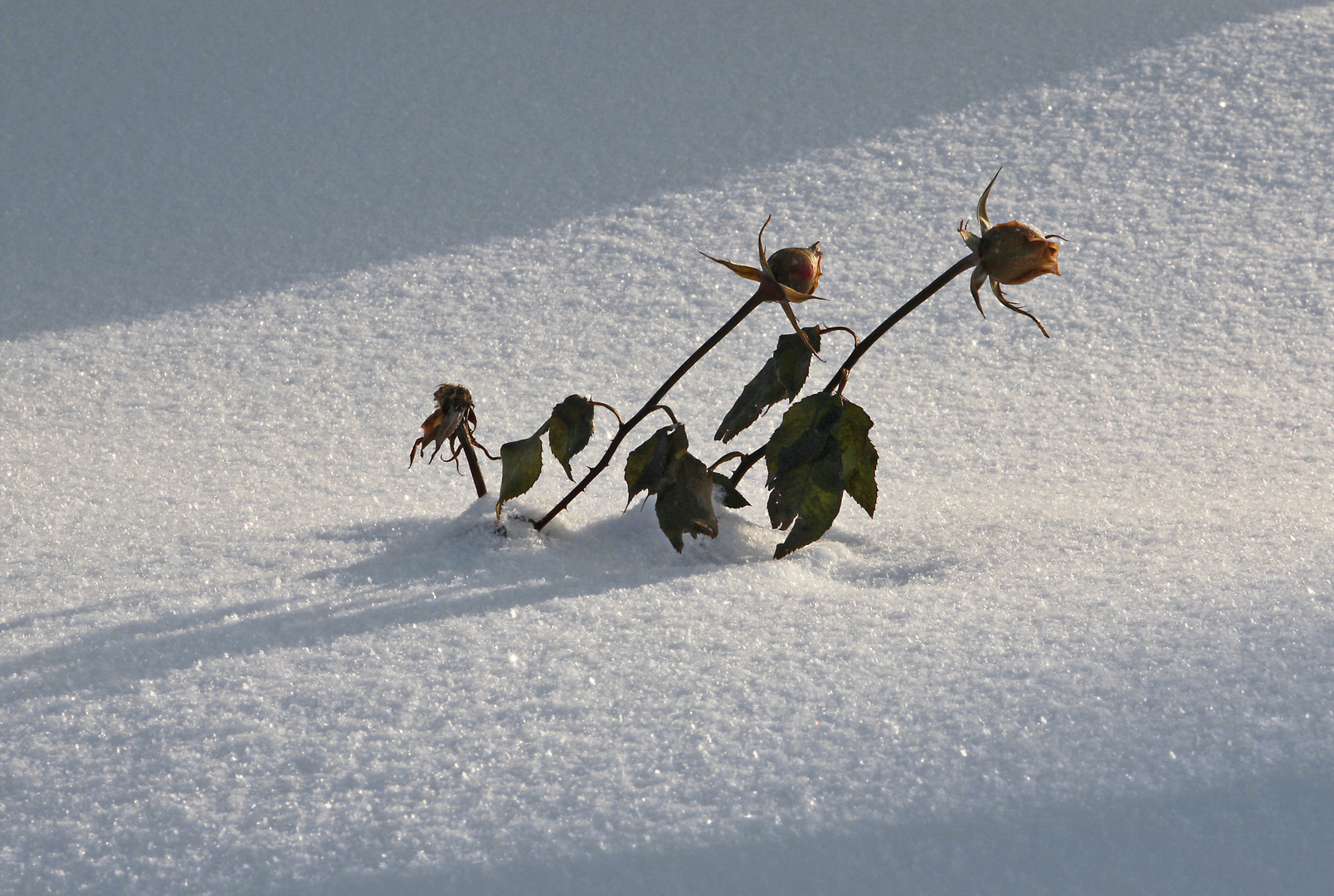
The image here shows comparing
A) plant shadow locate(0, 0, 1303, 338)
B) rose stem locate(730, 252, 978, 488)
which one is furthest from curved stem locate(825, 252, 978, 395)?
plant shadow locate(0, 0, 1303, 338)

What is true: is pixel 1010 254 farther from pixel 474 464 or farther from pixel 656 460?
pixel 474 464

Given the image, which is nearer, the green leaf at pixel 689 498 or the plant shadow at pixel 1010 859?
the plant shadow at pixel 1010 859

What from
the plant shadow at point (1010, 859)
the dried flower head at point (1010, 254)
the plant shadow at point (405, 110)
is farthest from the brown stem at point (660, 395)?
the plant shadow at point (405, 110)

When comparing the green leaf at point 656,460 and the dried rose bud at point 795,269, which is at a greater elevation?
the dried rose bud at point 795,269

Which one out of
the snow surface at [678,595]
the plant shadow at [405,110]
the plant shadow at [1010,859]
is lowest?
the plant shadow at [1010,859]

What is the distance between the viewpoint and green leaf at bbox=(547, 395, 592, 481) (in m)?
0.79

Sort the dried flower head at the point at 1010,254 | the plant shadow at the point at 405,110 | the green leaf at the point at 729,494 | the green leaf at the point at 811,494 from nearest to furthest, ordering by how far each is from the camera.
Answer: the dried flower head at the point at 1010,254 → the green leaf at the point at 811,494 → the green leaf at the point at 729,494 → the plant shadow at the point at 405,110

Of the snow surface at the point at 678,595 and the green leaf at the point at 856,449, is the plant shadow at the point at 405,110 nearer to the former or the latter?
the snow surface at the point at 678,595

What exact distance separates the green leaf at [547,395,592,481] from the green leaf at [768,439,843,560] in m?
0.14

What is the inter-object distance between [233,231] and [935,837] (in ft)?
5.15

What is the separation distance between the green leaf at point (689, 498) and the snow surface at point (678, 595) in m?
0.04

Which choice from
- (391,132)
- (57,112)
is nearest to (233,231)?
(391,132)

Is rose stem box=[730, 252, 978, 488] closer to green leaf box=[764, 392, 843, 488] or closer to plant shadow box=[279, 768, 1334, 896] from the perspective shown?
green leaf box=[764, 392, 843, 488]

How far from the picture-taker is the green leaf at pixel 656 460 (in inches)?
31.3
